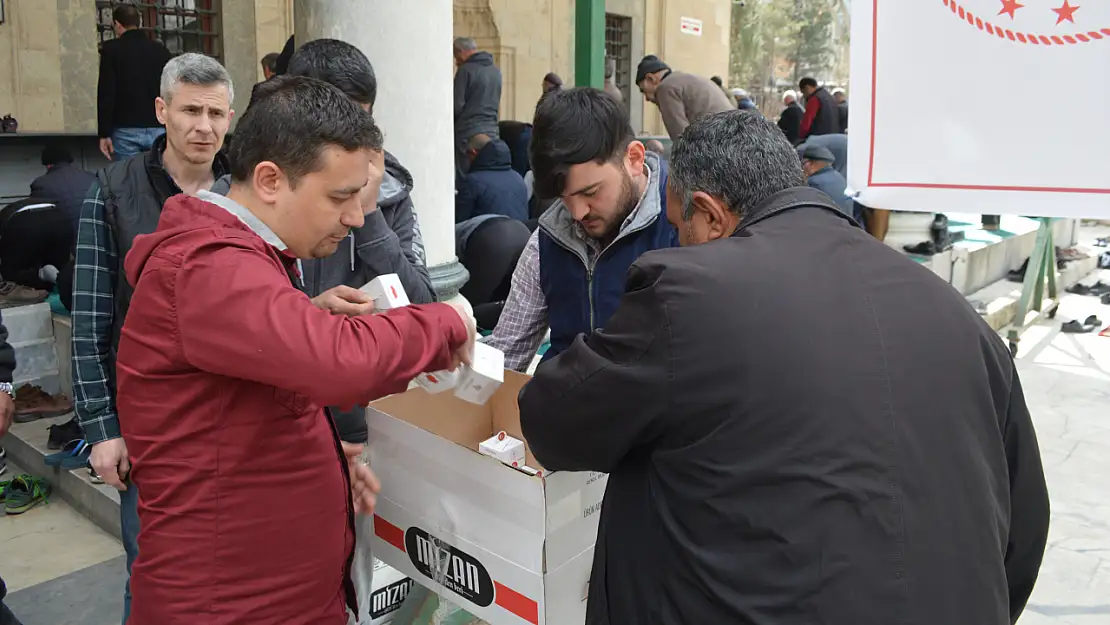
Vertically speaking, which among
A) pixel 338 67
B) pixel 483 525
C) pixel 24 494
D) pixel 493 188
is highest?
pixel 338 67

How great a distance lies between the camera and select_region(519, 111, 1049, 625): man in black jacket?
123 centimetres

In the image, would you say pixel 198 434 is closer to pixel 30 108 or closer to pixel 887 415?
pixel 887 415

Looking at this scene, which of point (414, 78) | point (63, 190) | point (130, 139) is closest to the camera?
point (414, 78)

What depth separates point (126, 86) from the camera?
20.1ft

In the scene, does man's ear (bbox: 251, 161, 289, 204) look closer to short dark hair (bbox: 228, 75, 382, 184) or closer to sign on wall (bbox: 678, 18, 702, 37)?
short dark hair (bbox: 228, 75, 382, 184)

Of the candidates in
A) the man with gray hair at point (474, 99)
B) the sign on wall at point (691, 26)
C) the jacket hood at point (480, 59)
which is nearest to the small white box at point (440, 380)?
the man with gray hair at point (474, 99)

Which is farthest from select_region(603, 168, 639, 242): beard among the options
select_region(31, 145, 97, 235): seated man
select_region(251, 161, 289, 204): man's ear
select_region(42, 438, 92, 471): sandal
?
select_region(31, 145, 97, 235): seated man

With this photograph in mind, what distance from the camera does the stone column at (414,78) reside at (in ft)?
11.4

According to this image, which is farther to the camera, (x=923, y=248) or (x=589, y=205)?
(x=923, y=248)

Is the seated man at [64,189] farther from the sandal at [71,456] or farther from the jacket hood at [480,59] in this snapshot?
the jacket hood at [480,59]

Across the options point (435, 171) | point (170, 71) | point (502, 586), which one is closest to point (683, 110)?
point (435, 171)

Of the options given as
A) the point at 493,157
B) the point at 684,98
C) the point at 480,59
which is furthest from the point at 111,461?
the point at 480,59

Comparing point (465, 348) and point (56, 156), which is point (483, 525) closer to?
point (465, 348)

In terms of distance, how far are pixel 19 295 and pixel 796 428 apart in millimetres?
5192
